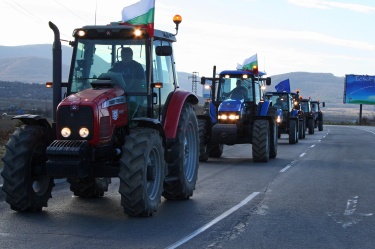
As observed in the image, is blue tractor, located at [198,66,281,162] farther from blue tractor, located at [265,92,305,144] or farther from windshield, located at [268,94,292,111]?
windshield, located at [268,94,292,111]

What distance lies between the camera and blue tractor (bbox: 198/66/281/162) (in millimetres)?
21000

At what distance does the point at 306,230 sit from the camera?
964 centimetres

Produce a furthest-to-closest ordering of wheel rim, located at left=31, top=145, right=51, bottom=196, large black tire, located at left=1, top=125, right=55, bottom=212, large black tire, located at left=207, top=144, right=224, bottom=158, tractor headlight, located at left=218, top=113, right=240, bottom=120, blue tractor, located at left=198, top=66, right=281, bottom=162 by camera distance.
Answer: large black tire, located at left=207, top=144, right=224, bottom=158, tractor headlight, located at left=218, top=113, right=240, bottom=120, blue tractor, located at left=198, top=66, right=281, bottom=162, wheel rim, located at left=31, top=145, right=51, bottom=196, large black tire, located at left=1, top=125, right=55, bottom=212

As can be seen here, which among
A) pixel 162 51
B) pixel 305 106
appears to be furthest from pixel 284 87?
pixel 162 51

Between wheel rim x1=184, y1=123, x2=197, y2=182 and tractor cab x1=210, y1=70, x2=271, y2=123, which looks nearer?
wheel rim x1=184, y1=123, x2=197, y2=182

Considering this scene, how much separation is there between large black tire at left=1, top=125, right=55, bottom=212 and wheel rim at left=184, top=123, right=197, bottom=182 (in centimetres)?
280

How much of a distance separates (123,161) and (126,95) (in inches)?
52.8

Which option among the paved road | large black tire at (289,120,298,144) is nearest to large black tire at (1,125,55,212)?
the paved road

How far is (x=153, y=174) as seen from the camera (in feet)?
34.4

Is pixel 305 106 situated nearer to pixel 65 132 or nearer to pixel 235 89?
pixel 235 89

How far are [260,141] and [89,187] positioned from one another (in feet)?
30.9

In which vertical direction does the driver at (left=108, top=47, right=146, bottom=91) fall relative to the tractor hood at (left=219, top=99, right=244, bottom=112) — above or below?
above

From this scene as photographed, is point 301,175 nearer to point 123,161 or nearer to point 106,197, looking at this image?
point 106,197

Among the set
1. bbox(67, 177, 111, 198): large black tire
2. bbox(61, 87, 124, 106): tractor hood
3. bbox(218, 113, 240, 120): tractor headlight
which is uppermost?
bbox(61, 87, 124, 106): tractor hood
